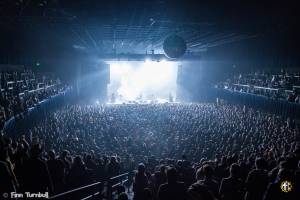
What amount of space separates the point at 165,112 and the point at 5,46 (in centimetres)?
1402

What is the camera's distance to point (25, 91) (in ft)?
72.3

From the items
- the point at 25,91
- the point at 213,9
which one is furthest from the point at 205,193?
the point at 25,91

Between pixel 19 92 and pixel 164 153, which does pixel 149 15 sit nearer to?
pixel 164 153

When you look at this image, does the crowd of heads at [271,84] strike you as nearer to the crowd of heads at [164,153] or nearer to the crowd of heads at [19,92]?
the crowd of heads at [164,153]

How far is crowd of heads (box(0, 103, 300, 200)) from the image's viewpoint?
614 centimetres

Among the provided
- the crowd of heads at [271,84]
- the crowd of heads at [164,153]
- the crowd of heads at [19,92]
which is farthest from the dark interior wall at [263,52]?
the crowd of heads at [19,92]

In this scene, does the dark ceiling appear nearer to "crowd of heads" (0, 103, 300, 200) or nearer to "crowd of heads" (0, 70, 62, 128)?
"crowd of heads" (0, 70, 62, 128)

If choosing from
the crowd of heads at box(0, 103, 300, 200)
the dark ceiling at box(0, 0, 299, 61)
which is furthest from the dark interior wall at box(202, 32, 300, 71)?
the crowd of heads at box(0, 103, 300, 200)

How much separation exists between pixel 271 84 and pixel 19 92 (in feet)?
58.6

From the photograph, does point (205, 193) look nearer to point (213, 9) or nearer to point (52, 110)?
point (213, 9)

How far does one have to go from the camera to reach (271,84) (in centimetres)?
2678

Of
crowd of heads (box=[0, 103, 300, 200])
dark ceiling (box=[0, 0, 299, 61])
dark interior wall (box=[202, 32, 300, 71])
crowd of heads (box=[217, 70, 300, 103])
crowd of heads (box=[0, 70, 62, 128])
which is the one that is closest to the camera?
crowd of heads (box=[0, 103, 300, 200])

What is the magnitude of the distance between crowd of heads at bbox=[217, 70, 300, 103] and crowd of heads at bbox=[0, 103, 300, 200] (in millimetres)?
1643

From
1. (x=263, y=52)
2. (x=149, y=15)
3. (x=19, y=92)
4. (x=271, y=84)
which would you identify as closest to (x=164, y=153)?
(x=149, y=15)
